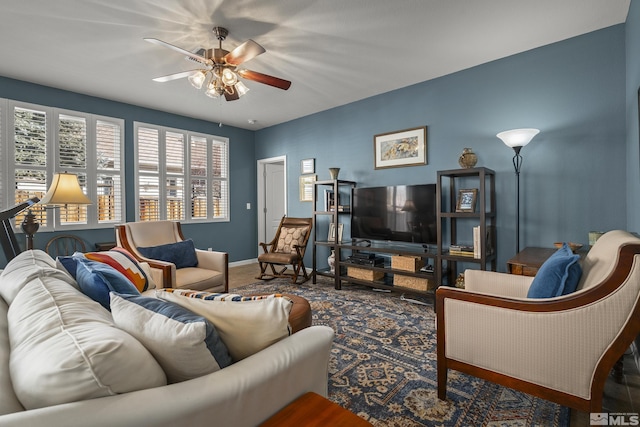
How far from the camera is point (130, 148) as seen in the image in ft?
15.3

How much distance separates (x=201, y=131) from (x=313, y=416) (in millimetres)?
5415

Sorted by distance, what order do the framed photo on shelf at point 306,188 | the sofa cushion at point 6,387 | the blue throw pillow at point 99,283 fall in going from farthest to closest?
the framed photo on shelf at point 306,188 → the blue throw pillow at point 99,283 → the sofa cushion at point 6,387

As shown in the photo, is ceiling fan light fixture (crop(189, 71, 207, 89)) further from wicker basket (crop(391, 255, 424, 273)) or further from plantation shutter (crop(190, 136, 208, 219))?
plantation shutter (crop(190, 136, 208, 219))

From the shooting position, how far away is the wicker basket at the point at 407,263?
351cm

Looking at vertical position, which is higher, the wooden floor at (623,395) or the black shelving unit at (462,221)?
the black shelving unit at (462,221)

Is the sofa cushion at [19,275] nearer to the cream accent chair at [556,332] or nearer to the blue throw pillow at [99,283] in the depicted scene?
the blue throw pillow at [99,283]

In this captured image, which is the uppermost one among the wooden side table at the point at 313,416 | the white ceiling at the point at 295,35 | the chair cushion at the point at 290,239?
the white ceiling at the point at 295,35

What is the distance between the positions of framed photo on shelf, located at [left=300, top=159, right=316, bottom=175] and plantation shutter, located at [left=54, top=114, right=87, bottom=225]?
309 cm

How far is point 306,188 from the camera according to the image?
5.32m

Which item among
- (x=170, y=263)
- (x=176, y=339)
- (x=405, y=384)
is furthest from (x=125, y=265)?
(x=405, y=384)

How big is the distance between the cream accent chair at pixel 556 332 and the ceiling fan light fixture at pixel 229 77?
2.35 metres

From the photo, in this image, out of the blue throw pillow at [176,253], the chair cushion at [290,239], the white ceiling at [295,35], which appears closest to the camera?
the white ceiling at [295,35]

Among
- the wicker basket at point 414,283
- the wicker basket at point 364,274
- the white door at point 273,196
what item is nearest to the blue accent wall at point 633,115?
the wicker basket at point 414,283

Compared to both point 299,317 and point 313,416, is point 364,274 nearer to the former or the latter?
point 299,317
